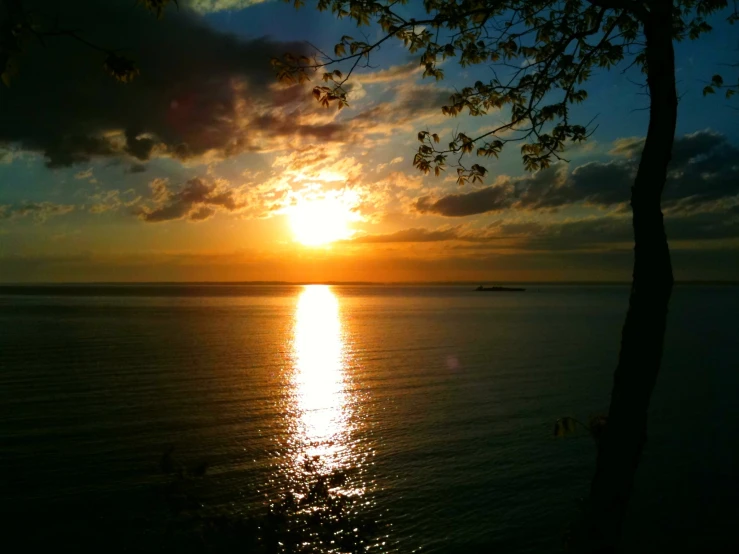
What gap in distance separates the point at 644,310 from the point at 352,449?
12.2 meters

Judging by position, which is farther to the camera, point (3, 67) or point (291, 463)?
point (291, 463)

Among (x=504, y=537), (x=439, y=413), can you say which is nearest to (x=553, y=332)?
(x=439, y=413)

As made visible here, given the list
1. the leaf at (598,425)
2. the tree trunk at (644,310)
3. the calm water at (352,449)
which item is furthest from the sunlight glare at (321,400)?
the tree trunk at (644,310)

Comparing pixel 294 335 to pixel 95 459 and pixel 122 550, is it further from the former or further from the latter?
pixel 122 550

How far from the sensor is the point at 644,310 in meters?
6.53

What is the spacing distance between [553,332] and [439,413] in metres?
35.8

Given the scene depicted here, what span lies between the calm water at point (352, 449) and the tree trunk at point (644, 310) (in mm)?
5385

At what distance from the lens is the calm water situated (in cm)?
1203

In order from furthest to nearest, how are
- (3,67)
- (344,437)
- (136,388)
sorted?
1. (136,388)
2. (344,437)
3. (3,67)

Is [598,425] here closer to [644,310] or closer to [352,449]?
[644,310]

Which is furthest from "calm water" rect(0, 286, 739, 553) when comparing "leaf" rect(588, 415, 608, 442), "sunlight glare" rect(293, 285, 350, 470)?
"leaf" rect(588, 415, 608, 442)

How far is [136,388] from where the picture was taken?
83.3 feet

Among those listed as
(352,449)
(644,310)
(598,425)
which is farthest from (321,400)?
(644,310)

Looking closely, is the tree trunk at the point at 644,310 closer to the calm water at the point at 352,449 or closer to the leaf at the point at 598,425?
the leaf at the point at 598,425
